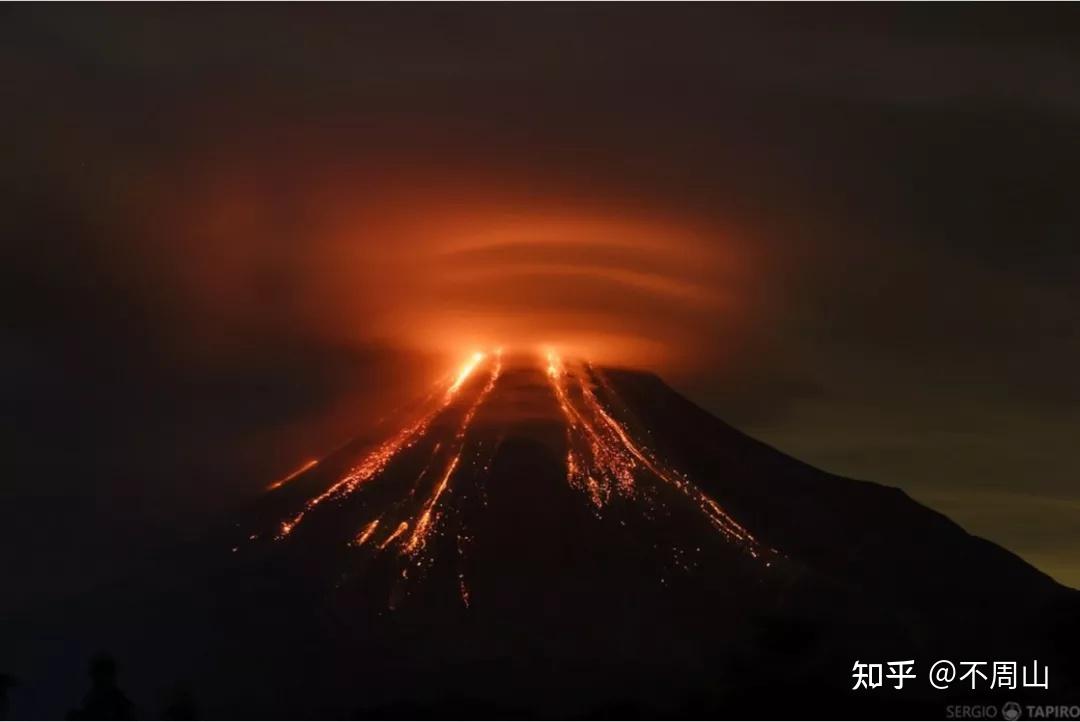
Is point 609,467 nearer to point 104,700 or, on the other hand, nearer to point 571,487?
point 571,487

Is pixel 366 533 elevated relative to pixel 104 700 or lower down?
elevated

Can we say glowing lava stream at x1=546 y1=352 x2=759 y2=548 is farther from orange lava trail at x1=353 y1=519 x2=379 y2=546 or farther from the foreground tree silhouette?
the foreground tree silhouette

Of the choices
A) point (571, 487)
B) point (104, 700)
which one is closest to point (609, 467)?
point (571, 487)

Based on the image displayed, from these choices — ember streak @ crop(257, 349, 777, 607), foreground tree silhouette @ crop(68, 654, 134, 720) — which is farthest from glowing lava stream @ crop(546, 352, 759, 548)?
foreground tree silhouette @ crop(68, 654, 134, 720)

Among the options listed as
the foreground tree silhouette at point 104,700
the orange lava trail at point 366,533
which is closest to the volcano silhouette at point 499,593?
the orange lava trail at point 366,533

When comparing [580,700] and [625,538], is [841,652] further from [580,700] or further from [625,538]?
[625,538]

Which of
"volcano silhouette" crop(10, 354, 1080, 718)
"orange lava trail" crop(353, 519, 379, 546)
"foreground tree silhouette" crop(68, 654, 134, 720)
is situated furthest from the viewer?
"orange lava trail" crop(353, 519, 379, 546)

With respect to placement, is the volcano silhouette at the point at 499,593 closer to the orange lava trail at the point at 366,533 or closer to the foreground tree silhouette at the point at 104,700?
the orange lava trail at the point at 366,533

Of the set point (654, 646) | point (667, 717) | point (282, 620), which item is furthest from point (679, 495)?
point (667, 717)

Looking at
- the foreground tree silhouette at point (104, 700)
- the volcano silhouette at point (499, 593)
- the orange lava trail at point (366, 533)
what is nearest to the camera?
the foreground tree silhouette at point (104, 700)
